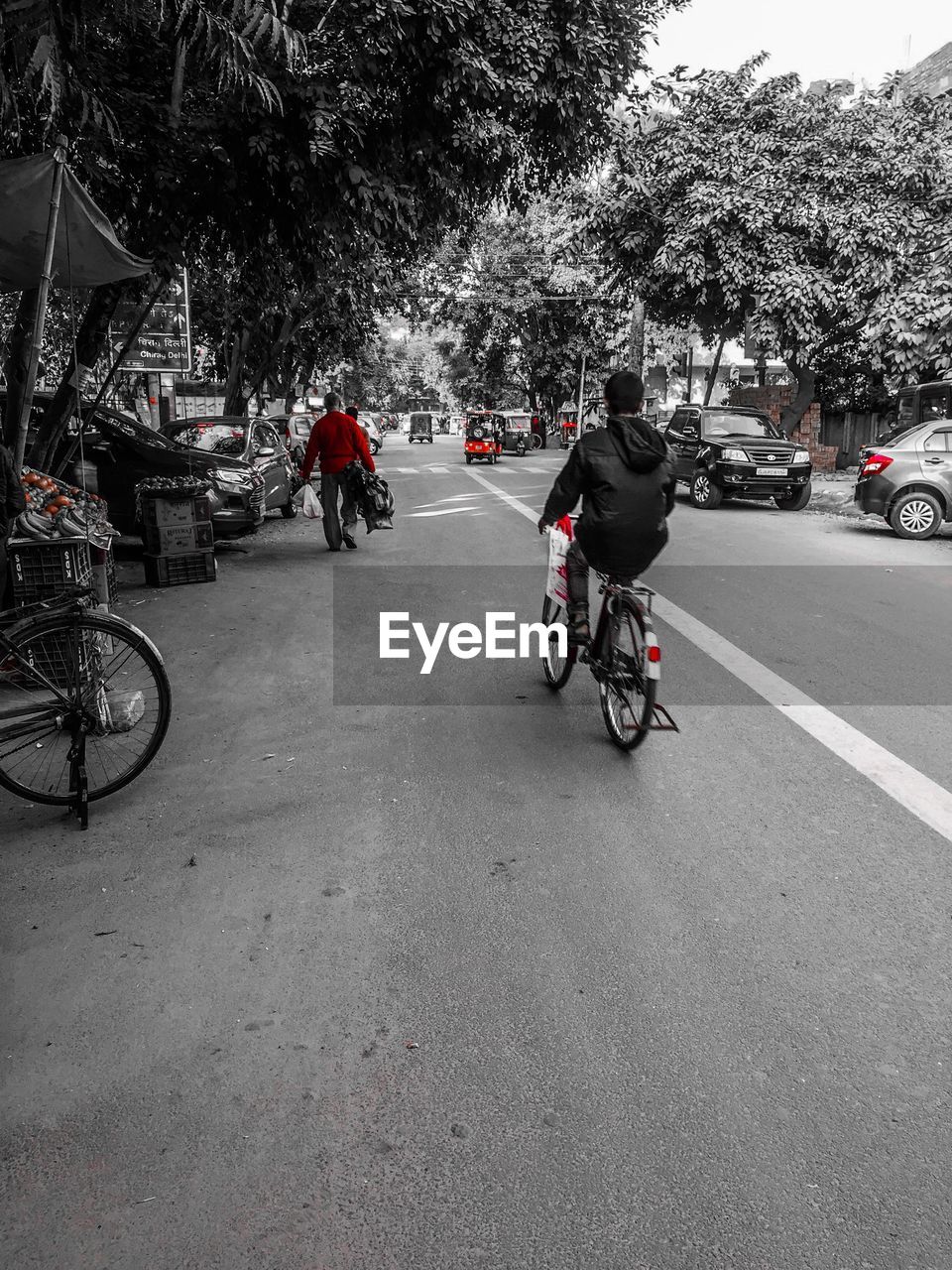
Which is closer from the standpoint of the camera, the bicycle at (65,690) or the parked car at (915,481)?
the bicycle at (65,690)

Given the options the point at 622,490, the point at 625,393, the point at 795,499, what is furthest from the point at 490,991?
the point at 795,499

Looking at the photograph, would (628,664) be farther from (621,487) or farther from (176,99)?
(176,99)

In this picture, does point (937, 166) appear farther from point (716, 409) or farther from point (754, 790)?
point (754, 790)

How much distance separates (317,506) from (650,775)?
9004 millimetres

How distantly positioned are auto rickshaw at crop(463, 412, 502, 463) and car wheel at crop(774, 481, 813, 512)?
20.8 meters

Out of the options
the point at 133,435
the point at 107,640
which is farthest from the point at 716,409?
the point at 107,640

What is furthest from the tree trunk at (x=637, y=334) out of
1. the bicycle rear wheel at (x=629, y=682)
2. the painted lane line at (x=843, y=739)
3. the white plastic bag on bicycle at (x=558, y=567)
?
the bicycle rear wheel at (x=629, y=682)

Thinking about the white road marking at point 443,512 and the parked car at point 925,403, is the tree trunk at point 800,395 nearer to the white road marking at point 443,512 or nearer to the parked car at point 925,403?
the parked car at point 925,403

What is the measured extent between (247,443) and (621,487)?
11585 mm

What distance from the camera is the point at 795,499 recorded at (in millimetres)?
19016

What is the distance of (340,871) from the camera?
4.07 m

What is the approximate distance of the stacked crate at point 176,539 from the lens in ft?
36.0

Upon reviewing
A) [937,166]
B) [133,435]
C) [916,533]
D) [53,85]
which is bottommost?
[916,533]

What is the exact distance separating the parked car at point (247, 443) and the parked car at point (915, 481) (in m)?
8.71
